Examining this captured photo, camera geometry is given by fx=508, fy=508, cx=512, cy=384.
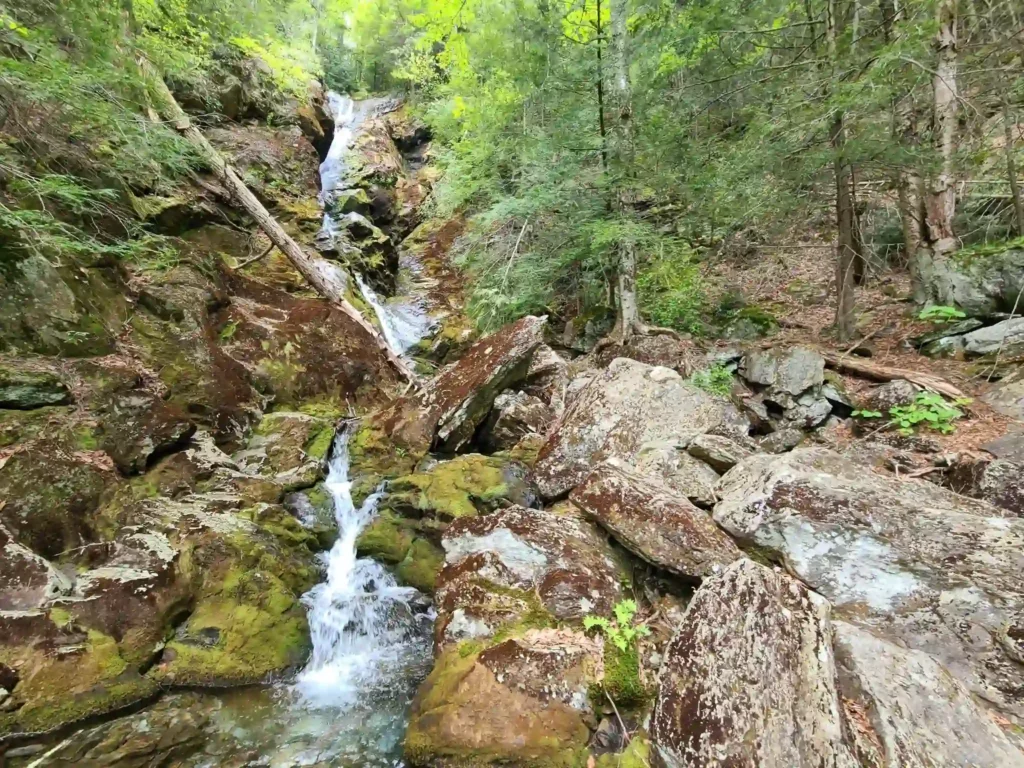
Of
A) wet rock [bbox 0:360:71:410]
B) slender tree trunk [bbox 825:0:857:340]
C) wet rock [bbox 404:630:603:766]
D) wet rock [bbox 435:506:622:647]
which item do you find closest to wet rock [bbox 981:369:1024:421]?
slender tree trunk [bbox 825:0:857:340]

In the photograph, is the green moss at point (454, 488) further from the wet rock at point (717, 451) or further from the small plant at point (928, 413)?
the small plant at point (928, 413)

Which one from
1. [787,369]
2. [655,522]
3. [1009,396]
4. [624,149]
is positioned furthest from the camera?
[624,149]

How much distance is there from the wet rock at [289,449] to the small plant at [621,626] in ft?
16.4

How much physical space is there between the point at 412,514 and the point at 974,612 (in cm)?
573

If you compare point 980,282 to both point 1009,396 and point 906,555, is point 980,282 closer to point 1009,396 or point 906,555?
point 1009,396

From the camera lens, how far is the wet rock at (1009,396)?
533 centimetres

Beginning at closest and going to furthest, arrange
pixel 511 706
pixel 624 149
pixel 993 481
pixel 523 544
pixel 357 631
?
pixel 511 706 < pixel 993 481 < pixel 523 544 < pixel 357 631 < pixel 624 149

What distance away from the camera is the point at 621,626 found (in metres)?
4.36

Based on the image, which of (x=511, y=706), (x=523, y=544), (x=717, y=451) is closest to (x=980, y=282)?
(x=717, y=451)

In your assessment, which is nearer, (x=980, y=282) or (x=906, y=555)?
(x=906, y=555)

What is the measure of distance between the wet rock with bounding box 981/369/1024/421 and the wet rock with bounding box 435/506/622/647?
450 centimetres

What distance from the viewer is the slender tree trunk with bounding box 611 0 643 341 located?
27.0 ft

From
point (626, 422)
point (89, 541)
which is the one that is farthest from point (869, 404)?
point (89, 541)

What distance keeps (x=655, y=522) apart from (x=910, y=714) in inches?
86.5
